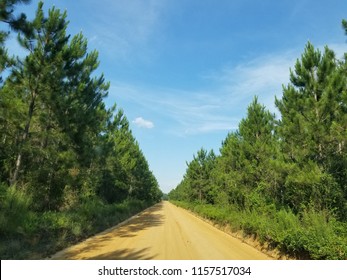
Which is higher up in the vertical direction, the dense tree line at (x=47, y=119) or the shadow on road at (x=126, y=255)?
the dense tree line at (x=47, y=119)

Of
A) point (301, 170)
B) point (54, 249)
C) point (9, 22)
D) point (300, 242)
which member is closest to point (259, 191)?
point (301, 170)

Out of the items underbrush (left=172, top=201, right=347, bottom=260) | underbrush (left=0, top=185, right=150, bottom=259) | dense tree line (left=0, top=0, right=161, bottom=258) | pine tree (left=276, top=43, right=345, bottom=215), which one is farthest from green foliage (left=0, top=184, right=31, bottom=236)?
pine tree (left=276, top=43, right=345, bottom=215)

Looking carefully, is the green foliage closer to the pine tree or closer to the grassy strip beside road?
the grassy strip beside road

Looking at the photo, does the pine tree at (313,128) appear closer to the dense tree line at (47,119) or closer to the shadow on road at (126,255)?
the shadow on road at (126,255)

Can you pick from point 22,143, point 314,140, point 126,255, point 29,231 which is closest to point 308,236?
point 314,140

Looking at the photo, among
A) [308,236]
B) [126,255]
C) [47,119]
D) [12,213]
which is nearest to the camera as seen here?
[308,236]

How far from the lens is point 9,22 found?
34.3 feet

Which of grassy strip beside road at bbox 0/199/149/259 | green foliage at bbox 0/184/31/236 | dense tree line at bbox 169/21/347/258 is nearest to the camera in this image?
grassy strip beside road at bbox 0/199/149/259

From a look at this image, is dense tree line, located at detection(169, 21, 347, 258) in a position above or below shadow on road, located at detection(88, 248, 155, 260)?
above

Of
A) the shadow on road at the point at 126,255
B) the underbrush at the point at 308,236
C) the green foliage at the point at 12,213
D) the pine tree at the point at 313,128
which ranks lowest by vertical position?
the shadow on road at the point at 126,255

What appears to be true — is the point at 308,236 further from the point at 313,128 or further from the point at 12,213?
the point at 12,213

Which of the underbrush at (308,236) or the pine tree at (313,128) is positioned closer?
the underbrush at (308,236)

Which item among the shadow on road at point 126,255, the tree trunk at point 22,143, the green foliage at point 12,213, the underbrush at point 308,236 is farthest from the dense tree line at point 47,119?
the underbrush at point 308,236

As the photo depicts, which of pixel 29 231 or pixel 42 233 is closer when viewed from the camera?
pixel 29 231
